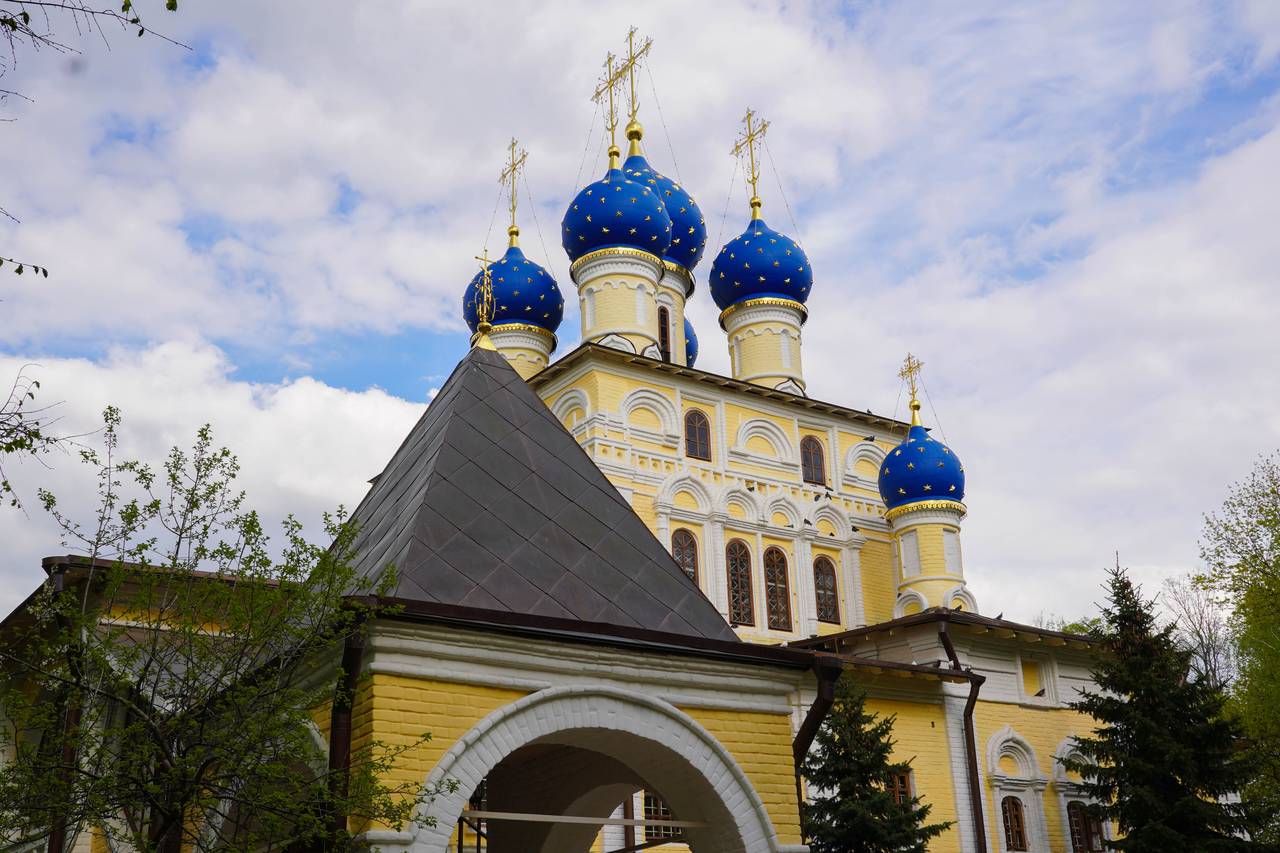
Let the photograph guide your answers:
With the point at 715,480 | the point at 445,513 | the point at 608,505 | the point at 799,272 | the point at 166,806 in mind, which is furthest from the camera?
the point at 799,272

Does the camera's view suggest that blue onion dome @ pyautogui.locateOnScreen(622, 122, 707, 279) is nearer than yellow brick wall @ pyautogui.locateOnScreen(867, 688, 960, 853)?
No

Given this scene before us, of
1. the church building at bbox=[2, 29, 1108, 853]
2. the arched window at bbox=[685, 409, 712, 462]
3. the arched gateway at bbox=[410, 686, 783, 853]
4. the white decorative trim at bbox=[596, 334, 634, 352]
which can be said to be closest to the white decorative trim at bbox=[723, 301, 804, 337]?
the church building at bbox=[2, 29, 1108, 853]

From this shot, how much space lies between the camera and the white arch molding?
21.5 ft

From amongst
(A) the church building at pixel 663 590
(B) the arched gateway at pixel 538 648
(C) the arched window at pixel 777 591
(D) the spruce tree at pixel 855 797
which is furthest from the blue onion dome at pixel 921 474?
(B) the arched gateway at pixel 538 648

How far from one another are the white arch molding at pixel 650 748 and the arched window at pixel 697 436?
16.9 m

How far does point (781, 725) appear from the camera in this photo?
24.7ft

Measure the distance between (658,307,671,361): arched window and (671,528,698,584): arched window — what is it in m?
4.46

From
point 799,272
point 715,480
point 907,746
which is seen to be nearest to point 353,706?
point 907,746

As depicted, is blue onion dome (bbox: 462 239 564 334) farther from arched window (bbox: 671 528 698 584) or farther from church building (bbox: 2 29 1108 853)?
arched window (bbox: 671 528 698 584)

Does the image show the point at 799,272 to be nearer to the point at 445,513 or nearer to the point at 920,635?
the point at 920,635

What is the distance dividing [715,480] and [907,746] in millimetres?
6751

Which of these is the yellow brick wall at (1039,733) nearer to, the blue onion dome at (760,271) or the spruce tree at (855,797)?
the spruce tree at (855,797)

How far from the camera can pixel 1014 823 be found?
803 inches

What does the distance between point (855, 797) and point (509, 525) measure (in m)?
7.92
